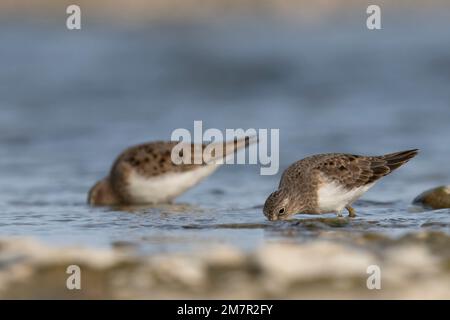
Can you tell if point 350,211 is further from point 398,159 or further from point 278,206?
point 278,206

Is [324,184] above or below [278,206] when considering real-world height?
above

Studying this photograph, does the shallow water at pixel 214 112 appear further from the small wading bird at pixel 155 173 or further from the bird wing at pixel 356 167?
the bird wing at pixel 356 167

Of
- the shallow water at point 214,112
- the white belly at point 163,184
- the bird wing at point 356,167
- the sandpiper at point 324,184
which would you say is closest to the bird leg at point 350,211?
the sandpiper at point 324,184

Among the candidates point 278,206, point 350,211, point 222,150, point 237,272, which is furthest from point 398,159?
point 237,272

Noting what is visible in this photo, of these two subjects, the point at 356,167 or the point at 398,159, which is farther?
the point at 398,159

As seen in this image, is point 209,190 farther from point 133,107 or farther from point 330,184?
point 133,107
